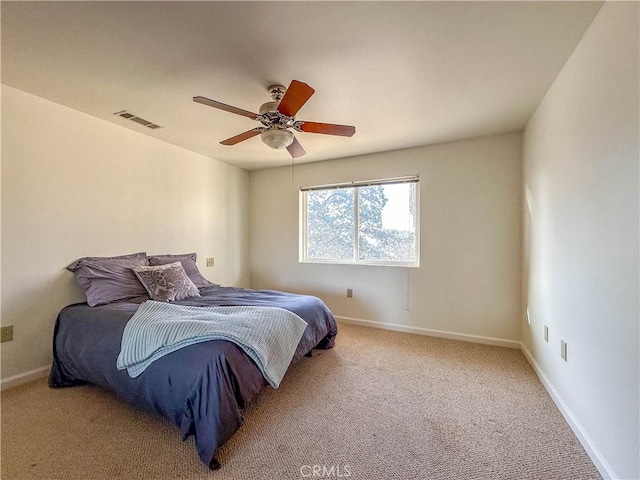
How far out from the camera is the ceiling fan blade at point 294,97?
4.98 ft

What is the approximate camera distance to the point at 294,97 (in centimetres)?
164

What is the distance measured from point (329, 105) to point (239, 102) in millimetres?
741

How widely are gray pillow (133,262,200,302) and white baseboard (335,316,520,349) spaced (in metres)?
2.02

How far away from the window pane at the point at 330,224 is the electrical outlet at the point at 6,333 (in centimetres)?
303

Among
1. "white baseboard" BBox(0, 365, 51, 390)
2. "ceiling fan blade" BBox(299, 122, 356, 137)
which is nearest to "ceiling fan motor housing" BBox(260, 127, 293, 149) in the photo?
"ceiling fan blade" BBox(299, 122, 356, 137)

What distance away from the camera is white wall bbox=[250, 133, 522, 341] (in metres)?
2.97

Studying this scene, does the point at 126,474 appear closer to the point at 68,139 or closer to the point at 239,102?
the point at 239,102

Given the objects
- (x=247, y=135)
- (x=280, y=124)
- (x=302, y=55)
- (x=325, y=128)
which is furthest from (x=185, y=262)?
(x=302, y=55)

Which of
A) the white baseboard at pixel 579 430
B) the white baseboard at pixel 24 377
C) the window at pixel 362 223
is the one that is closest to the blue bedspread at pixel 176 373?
the white baseboard at pixel 24 377

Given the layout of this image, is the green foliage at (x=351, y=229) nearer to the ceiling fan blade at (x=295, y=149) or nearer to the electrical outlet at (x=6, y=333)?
the ceiling fan blade at (x=295, y=149)

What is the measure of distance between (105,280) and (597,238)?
348 centimetres

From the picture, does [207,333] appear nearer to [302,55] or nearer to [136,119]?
[302,55]

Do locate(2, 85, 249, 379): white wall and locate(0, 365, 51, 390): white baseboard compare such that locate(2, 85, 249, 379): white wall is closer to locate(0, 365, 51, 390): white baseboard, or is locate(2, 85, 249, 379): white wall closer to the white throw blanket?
locate(0, 365, 51, 390): white baseboard

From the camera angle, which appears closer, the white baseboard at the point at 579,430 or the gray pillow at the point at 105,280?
the white baseboard at the point at 579,430
